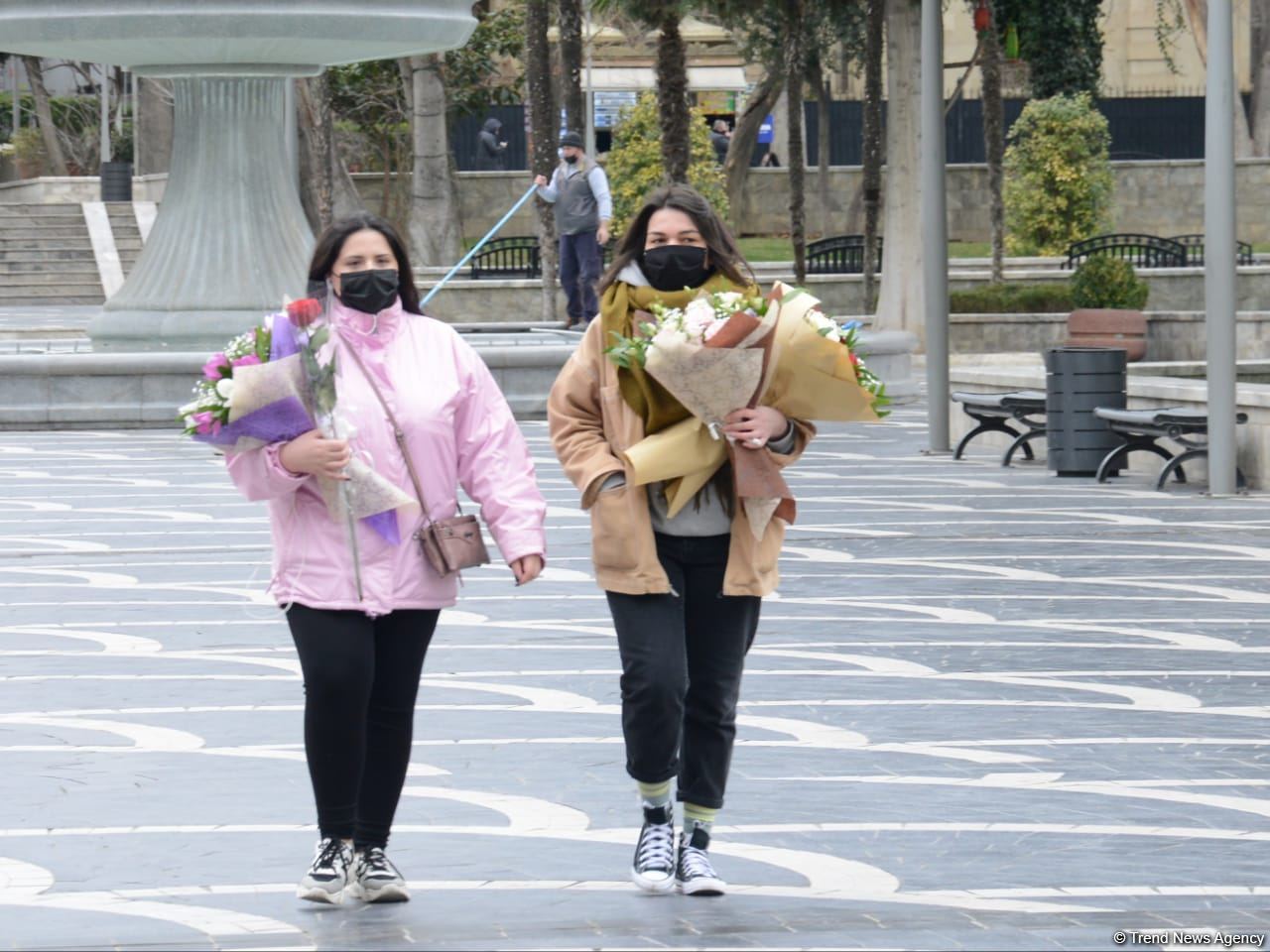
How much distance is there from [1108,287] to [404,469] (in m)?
25.3

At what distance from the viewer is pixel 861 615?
448 inches

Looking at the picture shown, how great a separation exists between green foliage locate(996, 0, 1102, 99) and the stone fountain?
1883 centimetres

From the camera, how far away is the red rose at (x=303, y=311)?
20.6ft

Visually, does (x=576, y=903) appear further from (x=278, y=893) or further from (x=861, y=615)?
(x=861, y=615)

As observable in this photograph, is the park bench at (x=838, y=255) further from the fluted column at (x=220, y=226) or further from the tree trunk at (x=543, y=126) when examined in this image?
the fluted column at (x=220, y=226)

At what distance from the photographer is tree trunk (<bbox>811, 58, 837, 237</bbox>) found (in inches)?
1864

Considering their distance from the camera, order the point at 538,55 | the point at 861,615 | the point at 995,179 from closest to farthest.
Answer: the point at 861,615 < the point at 538,55 < the point at 995,179

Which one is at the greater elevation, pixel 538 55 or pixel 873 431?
pixel 538 55

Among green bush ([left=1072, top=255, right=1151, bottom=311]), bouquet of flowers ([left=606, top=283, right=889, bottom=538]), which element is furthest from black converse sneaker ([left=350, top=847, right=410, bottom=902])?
green bush ([left=1072, top=255, right=1151, bottom=311])

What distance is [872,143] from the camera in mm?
37344

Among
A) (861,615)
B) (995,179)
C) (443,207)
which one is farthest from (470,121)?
(861,615)

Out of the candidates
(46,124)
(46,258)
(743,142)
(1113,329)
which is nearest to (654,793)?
(1113,329)

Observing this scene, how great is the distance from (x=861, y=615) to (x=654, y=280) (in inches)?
200

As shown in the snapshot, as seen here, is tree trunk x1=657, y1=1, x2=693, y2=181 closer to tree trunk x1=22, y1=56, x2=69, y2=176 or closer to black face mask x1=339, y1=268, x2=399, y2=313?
black face mask x1=339, y1=268, x2=399, y2=313
